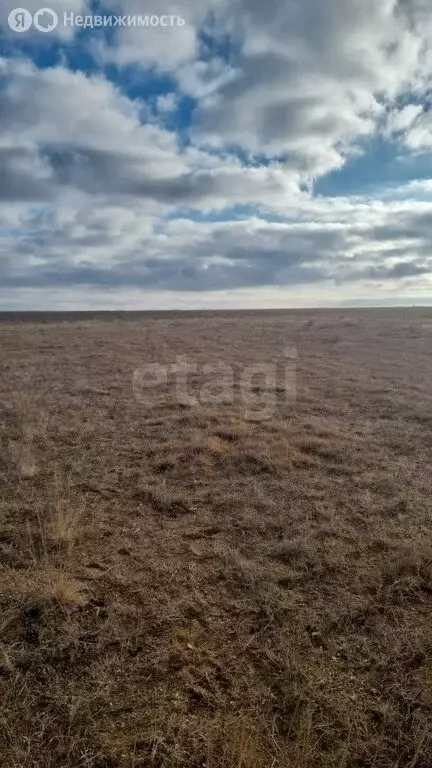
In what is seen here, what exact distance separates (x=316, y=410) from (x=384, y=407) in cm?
172

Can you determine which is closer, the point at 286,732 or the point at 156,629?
the point at 286,732

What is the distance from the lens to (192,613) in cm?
395

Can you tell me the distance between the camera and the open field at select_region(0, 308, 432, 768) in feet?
9.39

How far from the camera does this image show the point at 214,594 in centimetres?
420

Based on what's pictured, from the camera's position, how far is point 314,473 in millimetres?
7102

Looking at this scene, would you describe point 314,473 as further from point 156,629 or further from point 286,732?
point 286,732

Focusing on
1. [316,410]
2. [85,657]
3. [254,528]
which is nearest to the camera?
[85,657]

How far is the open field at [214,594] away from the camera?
9.39 feet

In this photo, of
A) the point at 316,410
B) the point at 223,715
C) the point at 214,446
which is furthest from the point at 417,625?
the point at 316,410

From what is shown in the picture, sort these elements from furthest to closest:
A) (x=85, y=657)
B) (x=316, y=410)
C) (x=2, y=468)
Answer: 1. (x=316, y=410)
2. (x=2, y=468)
3. (x=85, y=657)

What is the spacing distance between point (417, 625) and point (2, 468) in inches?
227

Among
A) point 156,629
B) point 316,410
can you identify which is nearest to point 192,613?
point 156,629

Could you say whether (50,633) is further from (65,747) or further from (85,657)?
(65,747)

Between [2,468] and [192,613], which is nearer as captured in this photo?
[192,613]
